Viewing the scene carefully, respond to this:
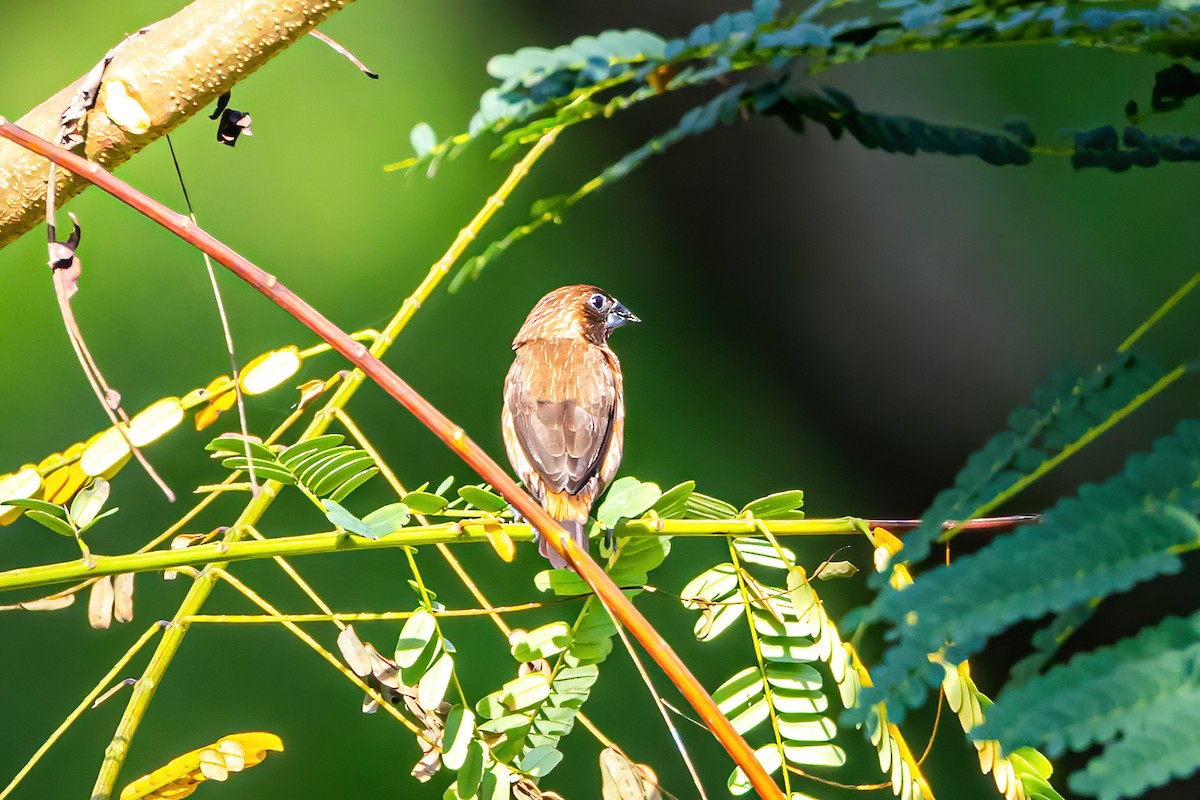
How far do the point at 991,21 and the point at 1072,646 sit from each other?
1.07 m

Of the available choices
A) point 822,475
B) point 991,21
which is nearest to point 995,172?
point 822,475

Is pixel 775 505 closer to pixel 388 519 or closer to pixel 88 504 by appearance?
pixel 388 519

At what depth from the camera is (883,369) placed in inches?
54.4

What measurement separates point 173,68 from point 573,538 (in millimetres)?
313

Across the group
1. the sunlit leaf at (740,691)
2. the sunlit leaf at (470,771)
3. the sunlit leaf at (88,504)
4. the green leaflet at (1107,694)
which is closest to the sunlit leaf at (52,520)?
the sunlit leaf at (88,504)

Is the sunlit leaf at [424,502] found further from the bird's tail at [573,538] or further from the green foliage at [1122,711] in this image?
the green foliage at [1122,711]

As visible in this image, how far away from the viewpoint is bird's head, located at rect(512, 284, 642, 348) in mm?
819

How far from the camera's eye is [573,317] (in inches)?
32.5

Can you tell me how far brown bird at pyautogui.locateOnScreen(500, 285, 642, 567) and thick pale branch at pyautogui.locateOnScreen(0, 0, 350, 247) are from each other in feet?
0.93

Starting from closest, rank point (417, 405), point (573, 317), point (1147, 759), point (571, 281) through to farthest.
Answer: point (1147, 759) < point (417, 405) < point (573, 317) < point (571, 281)

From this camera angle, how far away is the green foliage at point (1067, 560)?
26 centimetres

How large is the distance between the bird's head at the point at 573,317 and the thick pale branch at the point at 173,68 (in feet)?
1.08

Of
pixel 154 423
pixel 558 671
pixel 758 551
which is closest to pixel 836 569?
pixel 758 551

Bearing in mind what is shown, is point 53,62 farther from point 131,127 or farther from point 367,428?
point 131,127
